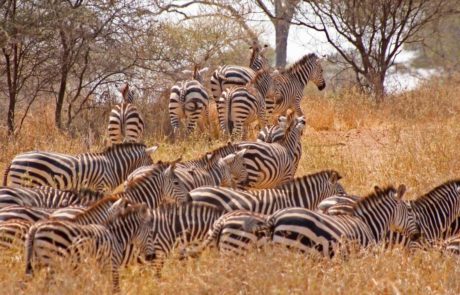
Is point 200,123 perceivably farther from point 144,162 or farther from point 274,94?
point 144,162

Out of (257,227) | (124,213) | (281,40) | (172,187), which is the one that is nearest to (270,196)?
(172,187)

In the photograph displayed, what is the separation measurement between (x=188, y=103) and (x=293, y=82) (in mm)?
2079

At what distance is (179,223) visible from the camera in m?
8.34

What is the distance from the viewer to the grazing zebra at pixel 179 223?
8.24m

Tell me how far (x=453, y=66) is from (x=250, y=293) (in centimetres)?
1839

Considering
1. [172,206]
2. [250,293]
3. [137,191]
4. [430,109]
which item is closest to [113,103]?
[430,109]

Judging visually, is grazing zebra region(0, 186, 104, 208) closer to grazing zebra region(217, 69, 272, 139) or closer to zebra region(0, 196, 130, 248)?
zebra region(0, 196, 130, 248)

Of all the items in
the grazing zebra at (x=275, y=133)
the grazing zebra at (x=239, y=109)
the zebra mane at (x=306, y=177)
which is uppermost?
the grazing zebra at (x=239, y=109)

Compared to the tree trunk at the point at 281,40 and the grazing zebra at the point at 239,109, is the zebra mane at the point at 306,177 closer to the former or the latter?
the grazing zebra at the point at 239,109

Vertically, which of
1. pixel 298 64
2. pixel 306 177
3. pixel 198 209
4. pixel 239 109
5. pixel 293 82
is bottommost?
pixel 198 209

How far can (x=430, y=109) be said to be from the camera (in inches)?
643

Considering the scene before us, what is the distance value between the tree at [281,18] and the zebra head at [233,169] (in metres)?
8.34

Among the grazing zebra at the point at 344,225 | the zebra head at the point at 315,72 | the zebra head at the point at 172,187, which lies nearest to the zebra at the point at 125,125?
the zebra head at the point at 315,72

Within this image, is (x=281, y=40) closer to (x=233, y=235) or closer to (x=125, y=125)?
(x=125, y=125)
